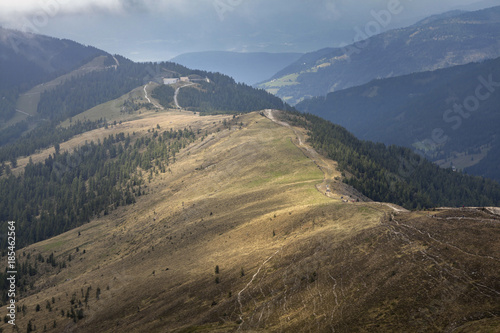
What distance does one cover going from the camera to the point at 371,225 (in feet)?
205

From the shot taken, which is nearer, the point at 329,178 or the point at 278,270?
the point at 278,270

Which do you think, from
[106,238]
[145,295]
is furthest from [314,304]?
[106,238]

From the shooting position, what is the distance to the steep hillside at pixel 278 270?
142 ft

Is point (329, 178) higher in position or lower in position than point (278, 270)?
higher

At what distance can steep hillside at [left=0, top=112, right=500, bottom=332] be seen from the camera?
4334 centimetres

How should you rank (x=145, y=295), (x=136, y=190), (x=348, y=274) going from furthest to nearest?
(x=136, y=190) → (x=145, y=295) → (x=348, y=274)

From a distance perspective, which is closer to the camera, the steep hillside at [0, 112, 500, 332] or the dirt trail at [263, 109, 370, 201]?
the steep hillside at [0, 112, 500, 332]

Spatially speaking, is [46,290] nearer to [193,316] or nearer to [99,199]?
[193,316]

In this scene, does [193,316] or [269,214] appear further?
[269,214]

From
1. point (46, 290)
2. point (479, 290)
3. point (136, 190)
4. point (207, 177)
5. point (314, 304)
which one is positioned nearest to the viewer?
point (479, 290)

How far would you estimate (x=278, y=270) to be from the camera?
195ft

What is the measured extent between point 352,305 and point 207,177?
367 ft

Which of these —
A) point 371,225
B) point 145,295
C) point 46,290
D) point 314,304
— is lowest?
point 46,290

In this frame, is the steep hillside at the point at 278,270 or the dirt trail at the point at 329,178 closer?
the steep hillside at the point at 278,270
